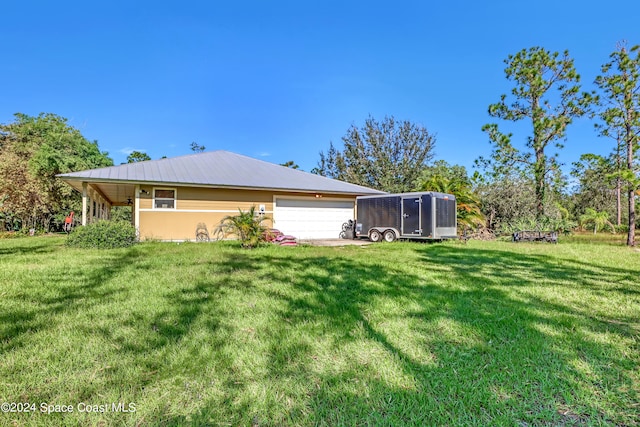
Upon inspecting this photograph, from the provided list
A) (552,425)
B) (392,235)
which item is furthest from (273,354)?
(392,235)

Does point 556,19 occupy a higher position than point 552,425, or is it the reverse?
point 556,19

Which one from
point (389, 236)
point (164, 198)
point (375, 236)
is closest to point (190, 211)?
point (164, 198)

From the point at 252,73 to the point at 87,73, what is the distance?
7.48 m

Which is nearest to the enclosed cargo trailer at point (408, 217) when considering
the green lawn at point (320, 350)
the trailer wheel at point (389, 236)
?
the trailer wheel at point (389, 236)

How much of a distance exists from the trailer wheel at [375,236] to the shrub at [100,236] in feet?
29.6

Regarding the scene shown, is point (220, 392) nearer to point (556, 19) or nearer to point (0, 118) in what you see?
point (556, 19)

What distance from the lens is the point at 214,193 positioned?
495 inches

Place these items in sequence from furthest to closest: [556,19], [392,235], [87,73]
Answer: [87,73], [392,235], [556,19]

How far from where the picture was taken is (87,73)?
14078 mm

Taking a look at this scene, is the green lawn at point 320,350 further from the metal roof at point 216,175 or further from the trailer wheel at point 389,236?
the trailer wheel at point 389,236

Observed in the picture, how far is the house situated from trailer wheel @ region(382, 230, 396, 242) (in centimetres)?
297

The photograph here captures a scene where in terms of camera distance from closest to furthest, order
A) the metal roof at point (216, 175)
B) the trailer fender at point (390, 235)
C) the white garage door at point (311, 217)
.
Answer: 1. the metal roof at point (216, 175)
2. the trailer fender at point (390, 235)
3. the white garage door at point (311, 217)

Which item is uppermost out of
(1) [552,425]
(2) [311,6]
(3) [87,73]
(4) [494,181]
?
(2) [311,6]

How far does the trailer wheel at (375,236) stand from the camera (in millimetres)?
12805
